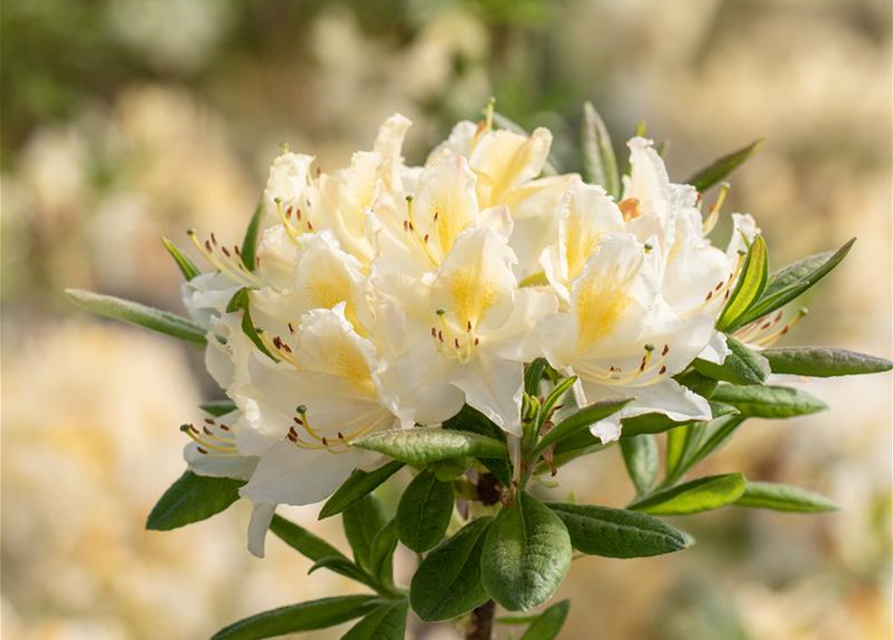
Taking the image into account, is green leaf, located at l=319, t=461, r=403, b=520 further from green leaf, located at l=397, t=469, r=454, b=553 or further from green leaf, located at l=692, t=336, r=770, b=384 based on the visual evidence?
green leaf, located at l=692, t=336, r=770, b=384

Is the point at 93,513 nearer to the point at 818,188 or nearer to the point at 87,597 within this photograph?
the point at 87,597

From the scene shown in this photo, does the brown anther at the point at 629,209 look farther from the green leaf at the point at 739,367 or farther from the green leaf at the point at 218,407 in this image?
the green leaf at the point at 218,407

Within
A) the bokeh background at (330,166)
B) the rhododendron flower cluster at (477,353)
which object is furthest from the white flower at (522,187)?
the bokeh background at (330,166)

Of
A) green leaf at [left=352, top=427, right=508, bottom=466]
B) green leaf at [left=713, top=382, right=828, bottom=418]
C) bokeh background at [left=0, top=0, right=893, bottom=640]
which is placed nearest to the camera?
green leaf at [left=352, top=427, right=508, bottom=466]

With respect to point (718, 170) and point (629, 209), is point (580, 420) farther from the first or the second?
point (718, 170)

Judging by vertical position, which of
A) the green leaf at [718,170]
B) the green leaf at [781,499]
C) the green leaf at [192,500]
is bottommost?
the green leaf at [781,499]

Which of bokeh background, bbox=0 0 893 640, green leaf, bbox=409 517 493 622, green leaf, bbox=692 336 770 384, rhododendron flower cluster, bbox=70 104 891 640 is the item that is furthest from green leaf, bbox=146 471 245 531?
bokeh background, bbox=0 0 893 640
